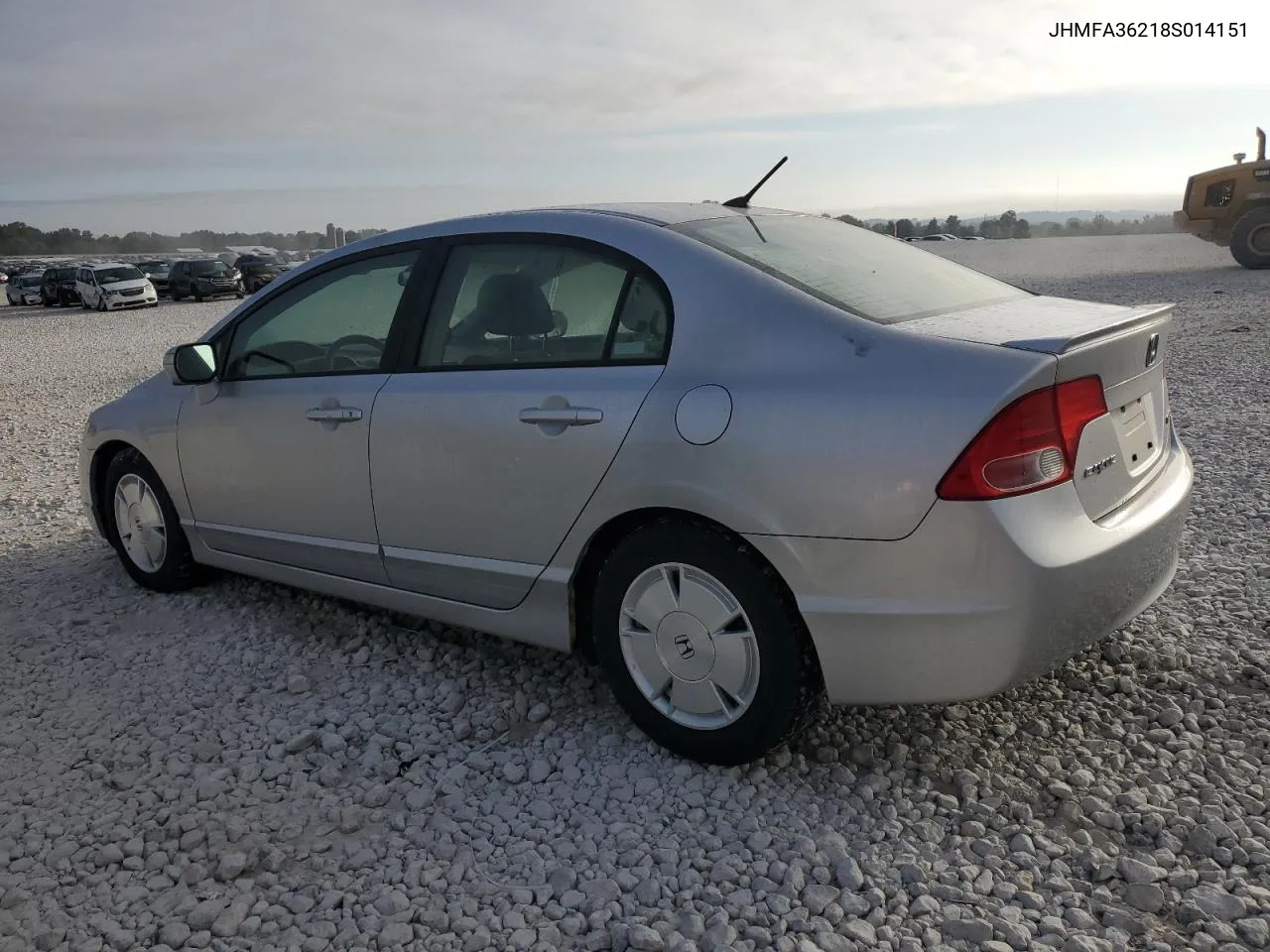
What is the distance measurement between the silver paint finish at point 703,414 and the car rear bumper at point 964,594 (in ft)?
1.01

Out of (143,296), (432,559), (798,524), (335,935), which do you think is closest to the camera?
(335,935)

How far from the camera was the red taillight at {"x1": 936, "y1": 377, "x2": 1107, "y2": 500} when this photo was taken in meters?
2.47

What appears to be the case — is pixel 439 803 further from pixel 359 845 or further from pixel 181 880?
pixel 181 880

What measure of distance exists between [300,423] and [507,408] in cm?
106

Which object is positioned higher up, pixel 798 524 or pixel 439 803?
pixel 798 524

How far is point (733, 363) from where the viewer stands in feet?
9.24

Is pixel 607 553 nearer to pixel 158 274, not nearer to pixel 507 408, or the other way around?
pixel 507 408

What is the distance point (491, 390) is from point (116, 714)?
1761 millimetres

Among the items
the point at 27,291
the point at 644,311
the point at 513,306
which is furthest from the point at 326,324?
the point at 27,291

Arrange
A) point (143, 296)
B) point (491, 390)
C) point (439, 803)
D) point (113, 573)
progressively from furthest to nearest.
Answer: point (143, 296) → point (113, 573) → point (491, 390) → point (439, 803)

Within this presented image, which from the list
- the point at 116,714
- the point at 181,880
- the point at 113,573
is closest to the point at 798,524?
the point at 181,880

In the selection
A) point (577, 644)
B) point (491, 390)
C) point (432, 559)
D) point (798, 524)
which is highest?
point (491, 390)

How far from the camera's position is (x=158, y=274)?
38875 millimetres

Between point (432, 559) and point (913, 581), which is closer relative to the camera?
point (913, 581)
